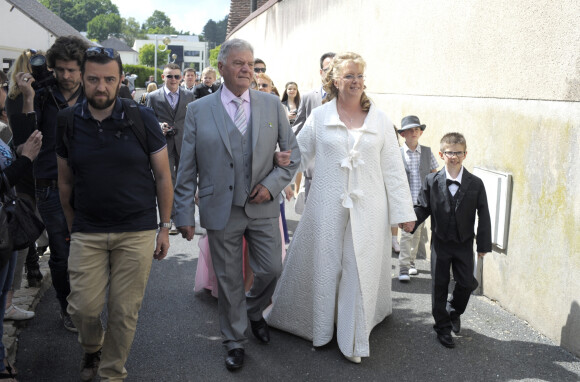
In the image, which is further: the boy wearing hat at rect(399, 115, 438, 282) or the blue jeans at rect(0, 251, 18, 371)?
the boy wearing hat at rect(399, 115, 438, 282)

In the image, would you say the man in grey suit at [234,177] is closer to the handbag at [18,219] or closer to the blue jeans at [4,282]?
the handbag at [18,219]

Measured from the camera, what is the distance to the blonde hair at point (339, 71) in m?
4.91

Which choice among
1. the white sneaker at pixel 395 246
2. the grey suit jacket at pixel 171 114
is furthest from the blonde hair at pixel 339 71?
the grey suit jacket at pixel 171 114

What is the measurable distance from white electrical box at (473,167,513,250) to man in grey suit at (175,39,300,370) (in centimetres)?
217

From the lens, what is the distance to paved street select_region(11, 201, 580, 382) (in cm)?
454

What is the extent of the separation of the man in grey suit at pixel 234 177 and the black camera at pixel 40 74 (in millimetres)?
1063

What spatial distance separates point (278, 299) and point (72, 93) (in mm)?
2245

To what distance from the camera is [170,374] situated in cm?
453

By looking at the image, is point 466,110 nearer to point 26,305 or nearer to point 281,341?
point 281,341

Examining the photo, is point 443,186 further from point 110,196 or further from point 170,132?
point 170,132

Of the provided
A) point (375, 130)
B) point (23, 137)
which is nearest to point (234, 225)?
point (375, 130)

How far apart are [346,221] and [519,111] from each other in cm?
201

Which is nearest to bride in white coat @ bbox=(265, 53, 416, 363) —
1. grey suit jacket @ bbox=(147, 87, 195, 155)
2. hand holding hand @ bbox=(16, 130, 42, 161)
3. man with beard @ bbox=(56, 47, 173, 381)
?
man with beard @ bbox=(56, 47, 173, 381)

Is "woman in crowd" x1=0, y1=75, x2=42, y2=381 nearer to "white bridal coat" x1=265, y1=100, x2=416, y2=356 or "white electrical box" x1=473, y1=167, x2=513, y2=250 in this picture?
"white bridal coat" x1=265, y1=100, x2=416, y2=356
